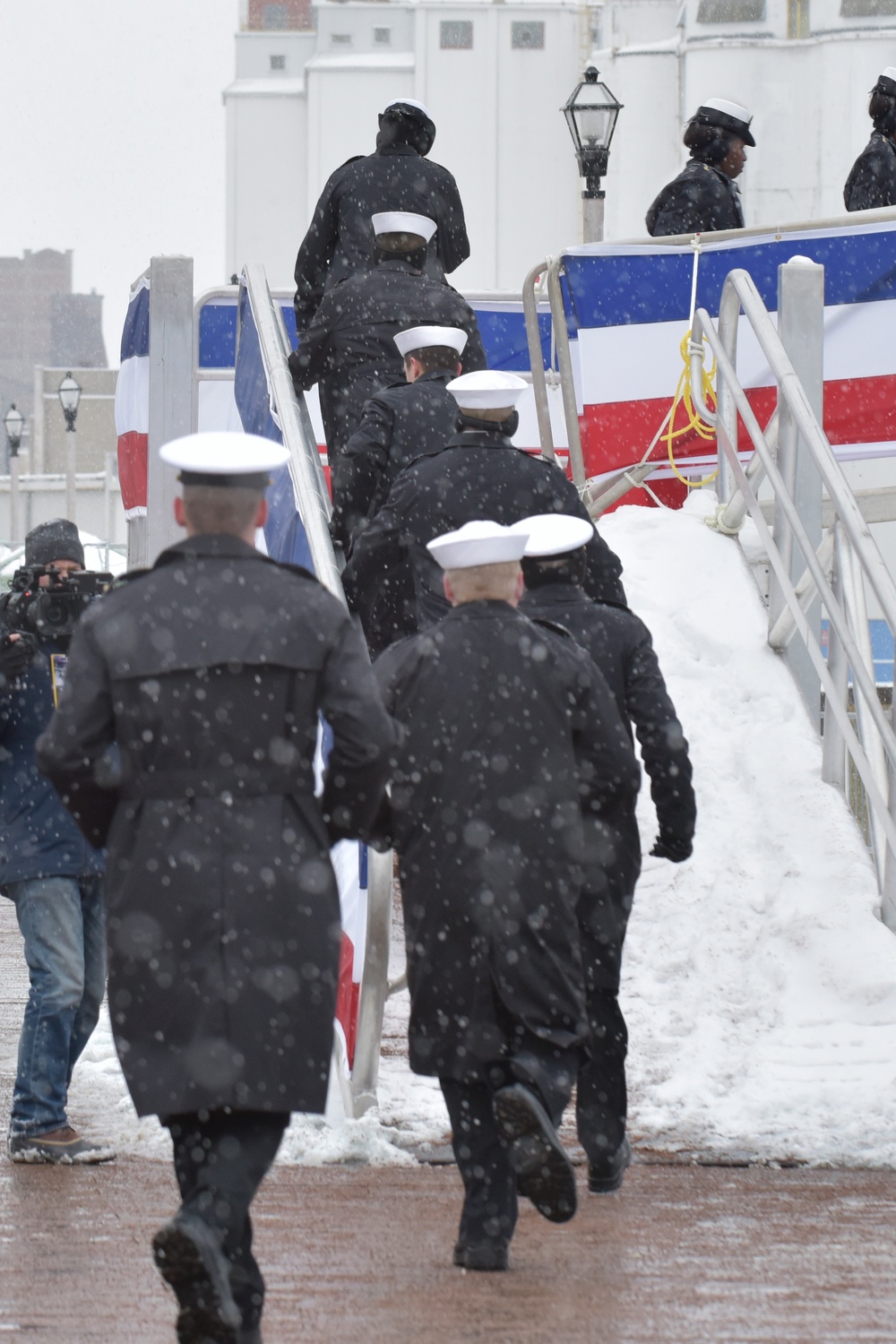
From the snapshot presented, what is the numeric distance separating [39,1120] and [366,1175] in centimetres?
99

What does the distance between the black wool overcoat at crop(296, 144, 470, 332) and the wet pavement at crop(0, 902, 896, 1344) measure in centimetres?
360

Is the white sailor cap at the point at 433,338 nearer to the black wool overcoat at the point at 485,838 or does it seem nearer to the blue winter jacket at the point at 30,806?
the blue winter jacket at the point at 30,806

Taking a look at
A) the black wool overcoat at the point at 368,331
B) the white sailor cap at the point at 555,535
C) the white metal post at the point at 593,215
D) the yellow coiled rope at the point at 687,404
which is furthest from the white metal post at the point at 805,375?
the white metal post at the point at 593,215

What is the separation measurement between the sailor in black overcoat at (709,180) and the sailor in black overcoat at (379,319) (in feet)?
9.64

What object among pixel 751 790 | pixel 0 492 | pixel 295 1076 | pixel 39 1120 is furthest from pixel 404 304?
pixel 0 492

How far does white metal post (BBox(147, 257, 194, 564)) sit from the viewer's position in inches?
338

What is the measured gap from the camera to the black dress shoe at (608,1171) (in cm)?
534

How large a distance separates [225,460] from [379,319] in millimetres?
3546

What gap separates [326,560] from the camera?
6.14 metres

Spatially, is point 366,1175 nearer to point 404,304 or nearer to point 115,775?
point 115,775

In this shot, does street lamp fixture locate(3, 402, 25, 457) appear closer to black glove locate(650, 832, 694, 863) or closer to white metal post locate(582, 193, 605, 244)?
white metal post locate(582, 193, 605, 244)

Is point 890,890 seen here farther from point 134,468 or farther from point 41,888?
point 134,468

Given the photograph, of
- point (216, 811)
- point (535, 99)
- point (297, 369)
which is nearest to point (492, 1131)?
point (216, 811)

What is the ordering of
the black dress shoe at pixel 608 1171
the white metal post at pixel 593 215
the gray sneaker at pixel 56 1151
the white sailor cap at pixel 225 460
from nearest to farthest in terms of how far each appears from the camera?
the white sailor cap at pixel 225 460 < the black dress shoe at pixel 608 1171 < the gray sneaker at pixel 56 1151 < the white metal post at pixel 593 215
